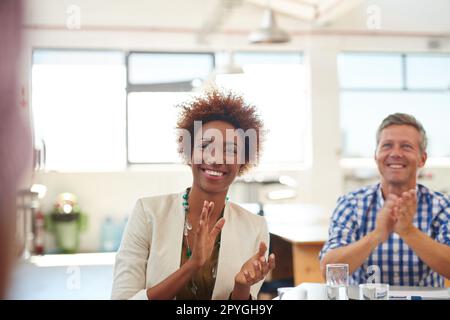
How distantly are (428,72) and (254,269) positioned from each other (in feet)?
2.73

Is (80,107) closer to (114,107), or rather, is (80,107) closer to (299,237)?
(114,107)

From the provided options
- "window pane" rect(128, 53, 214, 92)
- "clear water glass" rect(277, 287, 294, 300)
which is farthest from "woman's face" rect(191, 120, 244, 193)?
"clear water glass" rect(277, 287, 294, 300)

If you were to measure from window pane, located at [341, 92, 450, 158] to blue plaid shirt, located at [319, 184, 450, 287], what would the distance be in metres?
0.13

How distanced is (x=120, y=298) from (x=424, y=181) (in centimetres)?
94

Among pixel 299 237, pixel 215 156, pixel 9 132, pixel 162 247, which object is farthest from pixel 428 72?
pixel 9 132

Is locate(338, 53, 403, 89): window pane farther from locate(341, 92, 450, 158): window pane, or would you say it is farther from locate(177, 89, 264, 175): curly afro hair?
locate(177, 89, 264, 175): curly afro hair

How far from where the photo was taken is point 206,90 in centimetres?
161

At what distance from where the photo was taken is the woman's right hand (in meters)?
1.56

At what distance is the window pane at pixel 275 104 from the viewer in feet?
5.34

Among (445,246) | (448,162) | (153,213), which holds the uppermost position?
(448,162)

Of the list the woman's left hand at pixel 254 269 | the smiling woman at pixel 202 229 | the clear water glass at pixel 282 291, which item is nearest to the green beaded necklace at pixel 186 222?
the smiling woman at pixel 202 229
